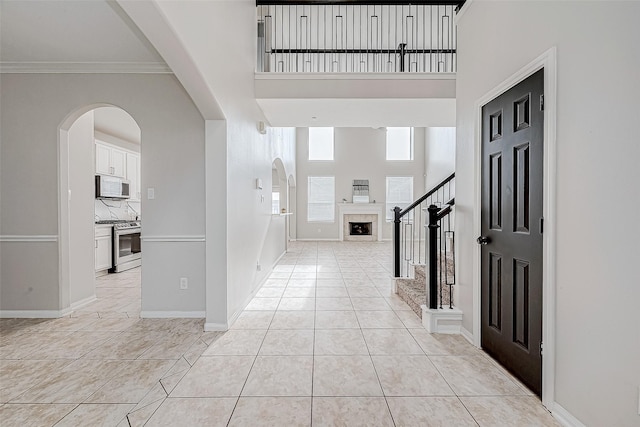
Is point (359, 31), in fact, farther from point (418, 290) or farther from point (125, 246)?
point (125, 246)

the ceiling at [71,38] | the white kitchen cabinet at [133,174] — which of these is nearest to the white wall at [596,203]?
the ceiling at [71,38]

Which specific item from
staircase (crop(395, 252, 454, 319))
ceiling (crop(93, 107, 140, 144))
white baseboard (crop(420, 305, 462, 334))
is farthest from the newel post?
ceiling (crop(93, 107, 140, 144))

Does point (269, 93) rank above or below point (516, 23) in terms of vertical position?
above

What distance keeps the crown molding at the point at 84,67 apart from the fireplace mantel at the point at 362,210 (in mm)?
8032

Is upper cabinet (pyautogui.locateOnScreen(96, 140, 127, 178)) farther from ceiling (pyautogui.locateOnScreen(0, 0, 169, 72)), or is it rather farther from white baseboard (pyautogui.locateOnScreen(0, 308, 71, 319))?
white baseboard (pyautogui.locateOnScreen(0, 308, 71, 319))

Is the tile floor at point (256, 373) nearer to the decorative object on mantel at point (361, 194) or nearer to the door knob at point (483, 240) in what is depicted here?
the door knob at point (483, 240)

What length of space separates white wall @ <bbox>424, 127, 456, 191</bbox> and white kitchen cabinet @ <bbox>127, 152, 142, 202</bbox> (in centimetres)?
→ 780

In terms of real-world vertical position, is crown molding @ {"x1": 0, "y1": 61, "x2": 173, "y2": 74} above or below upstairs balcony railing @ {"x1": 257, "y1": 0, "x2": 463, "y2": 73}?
below

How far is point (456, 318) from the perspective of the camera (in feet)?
9.06

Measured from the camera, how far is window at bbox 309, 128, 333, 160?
1071cm

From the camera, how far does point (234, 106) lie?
3.04 m

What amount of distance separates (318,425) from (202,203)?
2.37 metres

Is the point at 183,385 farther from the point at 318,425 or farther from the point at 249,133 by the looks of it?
the point at 249,133

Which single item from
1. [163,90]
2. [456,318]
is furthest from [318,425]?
[163,90]
